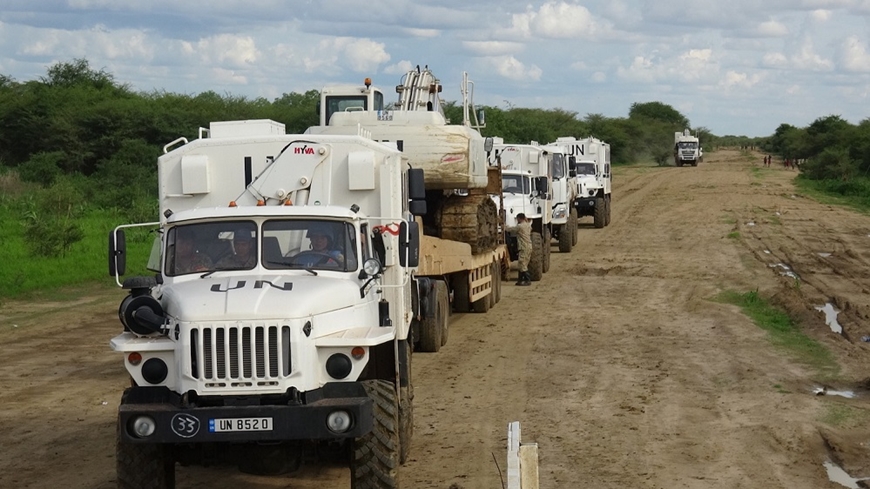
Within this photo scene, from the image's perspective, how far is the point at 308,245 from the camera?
874 centimetres

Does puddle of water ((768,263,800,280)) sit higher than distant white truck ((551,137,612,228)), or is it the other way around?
Result: distant white truck ((551,137,612,228))

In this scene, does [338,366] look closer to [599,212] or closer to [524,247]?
[524,247]

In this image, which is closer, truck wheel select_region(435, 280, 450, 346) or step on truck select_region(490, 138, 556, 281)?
truck wheel select_region(435, 280, 450, 346)

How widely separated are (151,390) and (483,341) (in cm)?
910

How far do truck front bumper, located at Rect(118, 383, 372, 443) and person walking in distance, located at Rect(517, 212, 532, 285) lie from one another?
1538 centimetres

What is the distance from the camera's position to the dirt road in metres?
9.54

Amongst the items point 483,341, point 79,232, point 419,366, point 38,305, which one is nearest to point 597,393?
point 419,366

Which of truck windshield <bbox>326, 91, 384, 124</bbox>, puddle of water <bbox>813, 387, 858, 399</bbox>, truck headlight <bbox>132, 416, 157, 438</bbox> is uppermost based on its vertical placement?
truck windshield <bbox>326, 91, 384, 124</bbox>

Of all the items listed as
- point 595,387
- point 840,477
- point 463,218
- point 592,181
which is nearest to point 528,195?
point 463,218

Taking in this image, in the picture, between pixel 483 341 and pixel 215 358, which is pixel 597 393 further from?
pixel 215 358

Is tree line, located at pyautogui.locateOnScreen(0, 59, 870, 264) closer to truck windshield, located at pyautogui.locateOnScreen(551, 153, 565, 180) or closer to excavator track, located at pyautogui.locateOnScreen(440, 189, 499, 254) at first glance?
truck windshield, located at pyautogui.locateOnScreen(551, 153, 565, 180)

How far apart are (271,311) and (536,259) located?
53.4 ft

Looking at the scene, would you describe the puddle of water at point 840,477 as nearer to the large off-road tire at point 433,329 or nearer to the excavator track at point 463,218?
the large off-road tire at point 433,329

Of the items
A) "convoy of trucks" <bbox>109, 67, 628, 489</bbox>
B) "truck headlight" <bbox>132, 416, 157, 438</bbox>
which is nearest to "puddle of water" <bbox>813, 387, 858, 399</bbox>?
"convoy of trucks" <bbox>109, 67, 628, 489</bbox>
